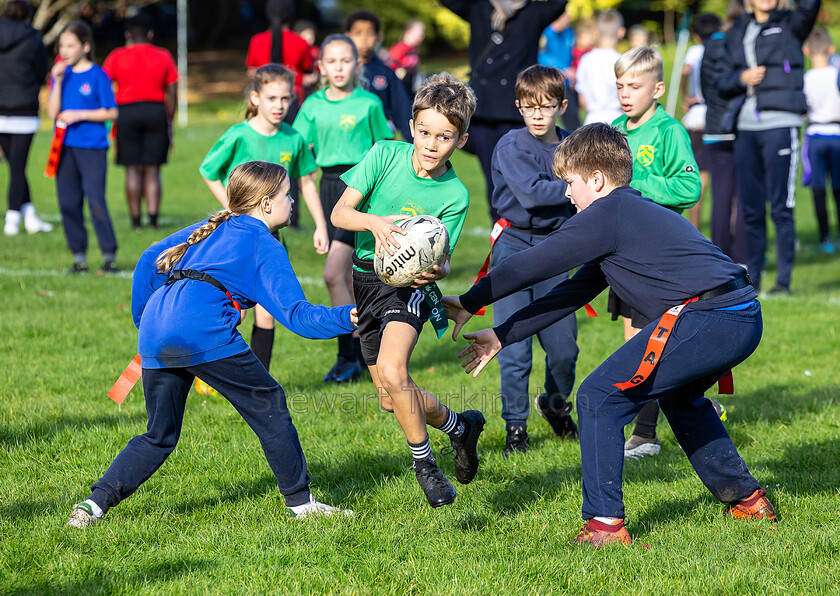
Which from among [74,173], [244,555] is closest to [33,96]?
[74,173]

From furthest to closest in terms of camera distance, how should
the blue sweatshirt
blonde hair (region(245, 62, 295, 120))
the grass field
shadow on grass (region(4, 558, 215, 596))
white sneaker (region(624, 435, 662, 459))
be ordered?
1. blonde hair (region(245, 62, 295, 120))
2. white sneaker (region(624, 435, 662, 459))
3. the blue sweatshirt
4. the grass field
5. shadow on grass (region(4, 558, 215, 596))

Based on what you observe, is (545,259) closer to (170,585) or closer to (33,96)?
(170,585)

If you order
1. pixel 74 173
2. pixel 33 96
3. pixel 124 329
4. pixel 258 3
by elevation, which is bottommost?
pixel 124 329

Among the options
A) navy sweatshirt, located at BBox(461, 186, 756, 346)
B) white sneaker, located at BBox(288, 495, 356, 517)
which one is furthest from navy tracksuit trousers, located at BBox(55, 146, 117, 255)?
navy sweatshirt, located at BBox(461, 186, 756, 346)

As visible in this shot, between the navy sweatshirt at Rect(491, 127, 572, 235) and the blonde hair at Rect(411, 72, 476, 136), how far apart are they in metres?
0.73

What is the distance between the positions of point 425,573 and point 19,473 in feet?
7.77

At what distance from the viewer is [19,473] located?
189 inches

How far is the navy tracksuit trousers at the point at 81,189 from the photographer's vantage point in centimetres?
968

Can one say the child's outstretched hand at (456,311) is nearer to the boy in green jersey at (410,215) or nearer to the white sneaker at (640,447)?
the boy in green jersey at (410,215)

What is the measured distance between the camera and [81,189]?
9.85 metres

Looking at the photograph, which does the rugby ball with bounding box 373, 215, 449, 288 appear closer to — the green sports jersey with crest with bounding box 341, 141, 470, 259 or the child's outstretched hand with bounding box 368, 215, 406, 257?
the child's outstretched hand with bounding box 368, 215, 406, 257

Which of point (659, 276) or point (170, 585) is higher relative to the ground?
point (659, 276)

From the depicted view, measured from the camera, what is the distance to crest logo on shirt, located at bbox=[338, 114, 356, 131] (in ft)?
23.5

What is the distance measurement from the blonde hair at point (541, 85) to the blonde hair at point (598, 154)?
1.22 m
